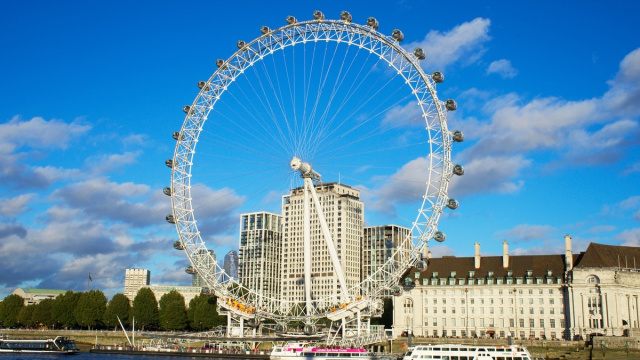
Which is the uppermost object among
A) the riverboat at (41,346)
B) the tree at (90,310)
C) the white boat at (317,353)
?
the tree at (90,310)

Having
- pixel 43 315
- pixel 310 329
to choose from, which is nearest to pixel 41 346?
pixel 43 315

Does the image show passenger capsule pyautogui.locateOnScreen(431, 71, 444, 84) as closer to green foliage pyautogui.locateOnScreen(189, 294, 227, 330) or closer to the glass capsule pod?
the glass capsule pod

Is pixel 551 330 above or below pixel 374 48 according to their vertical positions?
below

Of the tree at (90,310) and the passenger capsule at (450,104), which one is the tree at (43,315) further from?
the passenger capsule at (450,104)

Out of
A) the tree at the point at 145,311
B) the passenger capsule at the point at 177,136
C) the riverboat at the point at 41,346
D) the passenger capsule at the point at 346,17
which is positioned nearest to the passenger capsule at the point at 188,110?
the passenger capsule at the point at 177,136

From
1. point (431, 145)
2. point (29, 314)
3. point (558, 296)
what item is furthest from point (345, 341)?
point (29, 314)

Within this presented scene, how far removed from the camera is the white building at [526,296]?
335ft

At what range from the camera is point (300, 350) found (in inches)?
3167

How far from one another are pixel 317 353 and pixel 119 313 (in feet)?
253

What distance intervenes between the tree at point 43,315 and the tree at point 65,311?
286 cm

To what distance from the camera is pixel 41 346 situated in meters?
111

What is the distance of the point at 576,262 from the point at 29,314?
12336 centimetres

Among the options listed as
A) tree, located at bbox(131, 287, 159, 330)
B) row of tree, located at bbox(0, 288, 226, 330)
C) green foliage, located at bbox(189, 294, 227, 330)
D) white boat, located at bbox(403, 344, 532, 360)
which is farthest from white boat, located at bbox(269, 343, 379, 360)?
tree, located at bbox(131, 287, 159, 330)

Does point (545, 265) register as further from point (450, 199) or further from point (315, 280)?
point (315, 280)
